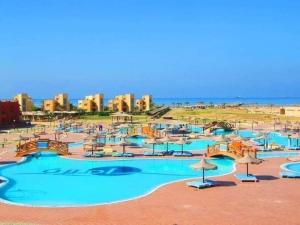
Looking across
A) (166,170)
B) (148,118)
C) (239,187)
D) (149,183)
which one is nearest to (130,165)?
(166,170)

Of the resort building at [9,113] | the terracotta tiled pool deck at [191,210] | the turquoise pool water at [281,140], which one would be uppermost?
the resort building at [9,113]

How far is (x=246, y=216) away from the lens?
578 inches

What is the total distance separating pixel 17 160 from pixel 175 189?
43.6 ft

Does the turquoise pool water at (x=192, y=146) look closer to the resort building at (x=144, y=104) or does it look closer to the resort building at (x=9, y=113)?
the resort building at (x=9, y=113)

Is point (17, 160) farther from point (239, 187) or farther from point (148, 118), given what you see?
point (148, 118)

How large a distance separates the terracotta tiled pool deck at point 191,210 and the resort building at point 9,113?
38435 mm

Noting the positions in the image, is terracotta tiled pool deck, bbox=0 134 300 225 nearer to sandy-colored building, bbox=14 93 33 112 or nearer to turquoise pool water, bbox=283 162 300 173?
turquoise pool water, bbox=283 162 300 173

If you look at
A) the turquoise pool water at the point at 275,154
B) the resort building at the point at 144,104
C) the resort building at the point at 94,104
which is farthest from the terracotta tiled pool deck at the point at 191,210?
the resort building at the point at 144,104

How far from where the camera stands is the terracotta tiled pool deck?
46.9 ft

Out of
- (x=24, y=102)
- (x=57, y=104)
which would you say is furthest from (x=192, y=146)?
(x=24, y=102)

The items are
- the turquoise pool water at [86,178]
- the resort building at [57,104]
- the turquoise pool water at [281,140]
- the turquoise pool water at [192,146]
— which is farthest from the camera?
the resort building at [57,104]

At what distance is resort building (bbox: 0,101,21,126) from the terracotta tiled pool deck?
3844 centimetres

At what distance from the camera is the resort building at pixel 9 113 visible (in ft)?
174

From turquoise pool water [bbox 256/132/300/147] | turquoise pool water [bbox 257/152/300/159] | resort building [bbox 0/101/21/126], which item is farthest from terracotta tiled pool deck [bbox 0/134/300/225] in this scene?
resort building [bbox 0/101/21/126]
